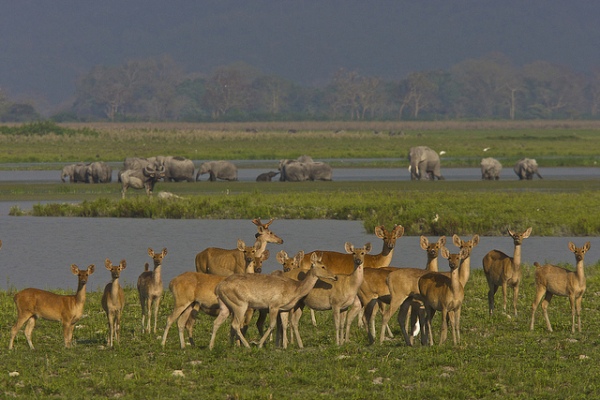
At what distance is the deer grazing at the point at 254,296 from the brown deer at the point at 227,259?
3051 mm

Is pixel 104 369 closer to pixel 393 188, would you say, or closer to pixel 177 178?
pixel 393 188

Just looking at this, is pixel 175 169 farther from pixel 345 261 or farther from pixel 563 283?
pixel 563 283

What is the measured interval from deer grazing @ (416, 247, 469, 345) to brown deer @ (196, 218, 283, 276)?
3.77m

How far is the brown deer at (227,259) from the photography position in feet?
60.6

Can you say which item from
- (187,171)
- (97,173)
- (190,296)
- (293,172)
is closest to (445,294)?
(190,296)

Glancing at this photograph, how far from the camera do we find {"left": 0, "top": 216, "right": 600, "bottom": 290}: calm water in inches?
1039

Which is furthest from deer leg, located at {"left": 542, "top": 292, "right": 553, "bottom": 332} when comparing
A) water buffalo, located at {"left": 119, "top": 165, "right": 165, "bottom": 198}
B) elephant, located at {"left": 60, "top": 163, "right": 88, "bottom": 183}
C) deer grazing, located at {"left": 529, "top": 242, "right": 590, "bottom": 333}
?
elephant, located at {"left": 60, "top": 163, "right": 88, "bottom": 183}

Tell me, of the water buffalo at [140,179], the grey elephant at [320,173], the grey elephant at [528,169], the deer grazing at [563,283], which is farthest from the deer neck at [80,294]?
the grey elephant at [528,169]

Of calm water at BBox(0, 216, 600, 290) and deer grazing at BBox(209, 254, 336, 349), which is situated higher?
deer grazing at BBox(209, 254, 336, 349)

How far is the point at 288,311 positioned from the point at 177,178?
40377 mm

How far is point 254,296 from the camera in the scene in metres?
15.0

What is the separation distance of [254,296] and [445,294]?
8.67ft

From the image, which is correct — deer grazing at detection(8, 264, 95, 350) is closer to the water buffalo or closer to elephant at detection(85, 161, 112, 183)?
the water buffalo

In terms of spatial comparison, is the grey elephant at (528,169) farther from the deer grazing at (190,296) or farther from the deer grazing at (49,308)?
the deer grazing at (49,308)
